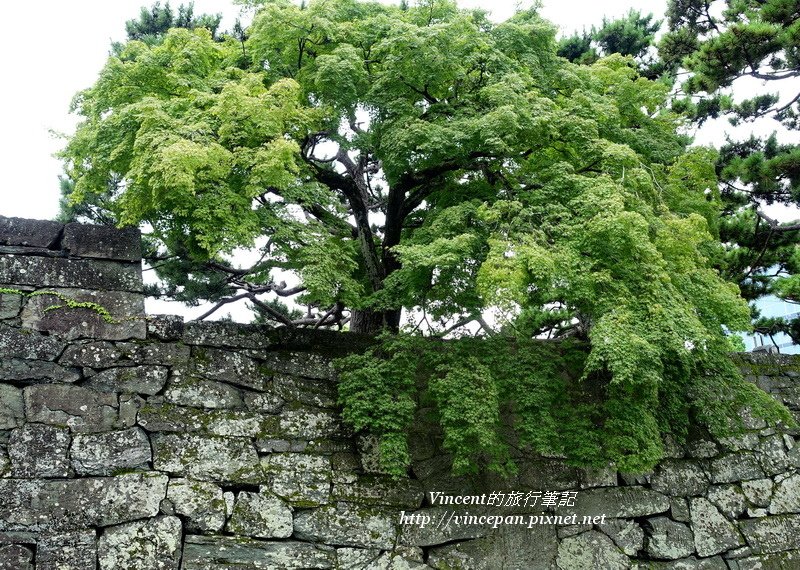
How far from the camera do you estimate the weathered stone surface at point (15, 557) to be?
4316 mm

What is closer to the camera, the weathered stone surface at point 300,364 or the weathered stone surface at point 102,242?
the weathered stone surface at point 102,242

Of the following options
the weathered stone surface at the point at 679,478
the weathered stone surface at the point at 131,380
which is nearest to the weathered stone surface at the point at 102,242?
the weathered stone surface at the point at 131,380

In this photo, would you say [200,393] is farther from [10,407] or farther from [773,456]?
[773,456]

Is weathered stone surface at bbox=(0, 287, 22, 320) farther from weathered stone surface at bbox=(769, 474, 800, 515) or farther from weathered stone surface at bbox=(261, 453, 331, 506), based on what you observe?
weathered stone surface at bbox=(769, 474, 800, 515)

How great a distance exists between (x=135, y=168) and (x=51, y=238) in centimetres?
90

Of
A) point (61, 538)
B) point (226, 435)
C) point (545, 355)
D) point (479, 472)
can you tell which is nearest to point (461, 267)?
point (545, 355)

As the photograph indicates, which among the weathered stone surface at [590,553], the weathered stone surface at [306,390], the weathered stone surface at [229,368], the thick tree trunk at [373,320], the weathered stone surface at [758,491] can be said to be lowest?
the weathered stone surface at [590,553]

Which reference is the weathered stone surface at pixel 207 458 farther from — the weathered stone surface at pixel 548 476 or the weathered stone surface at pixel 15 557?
the weathered stone surface at pixel 548 476

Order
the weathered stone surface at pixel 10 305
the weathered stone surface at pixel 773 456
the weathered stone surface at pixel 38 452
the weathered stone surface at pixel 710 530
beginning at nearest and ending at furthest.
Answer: the weathered stone surface at pixel 38 452, the weathered stone surface at pixel 10 305, the weathered stone surface at pixel 710 530, the weathered stone surface at pixel 773 456

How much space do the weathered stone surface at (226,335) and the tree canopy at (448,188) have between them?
1.67 feet

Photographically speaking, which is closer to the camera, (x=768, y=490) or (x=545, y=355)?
(x=545, y=355)

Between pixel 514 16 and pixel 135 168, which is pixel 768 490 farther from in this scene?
pixel 135 168

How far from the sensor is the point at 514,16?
20.5 ft

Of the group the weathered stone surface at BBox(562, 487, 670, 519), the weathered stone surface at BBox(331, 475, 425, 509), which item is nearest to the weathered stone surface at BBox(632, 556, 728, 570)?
the weathered stone surface at BBox(562, 487, 670, 519)
